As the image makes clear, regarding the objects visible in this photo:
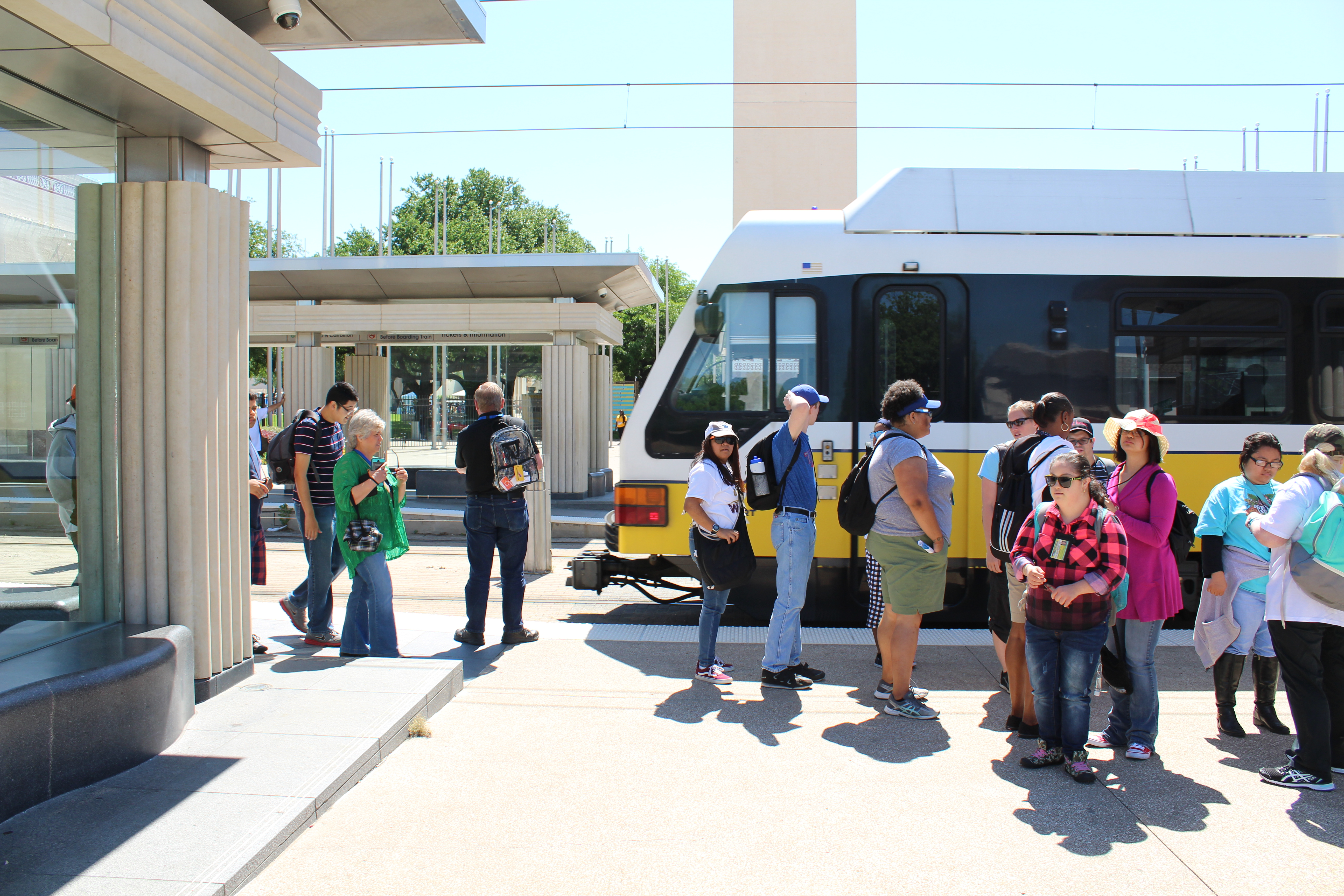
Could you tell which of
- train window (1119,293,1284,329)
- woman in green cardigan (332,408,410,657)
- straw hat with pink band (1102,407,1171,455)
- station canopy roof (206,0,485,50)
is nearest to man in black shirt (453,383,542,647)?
woman in green cardigan (332,408,410,657)

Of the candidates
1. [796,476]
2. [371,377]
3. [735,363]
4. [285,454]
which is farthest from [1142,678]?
[371,377]

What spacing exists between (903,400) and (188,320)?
3595 mm

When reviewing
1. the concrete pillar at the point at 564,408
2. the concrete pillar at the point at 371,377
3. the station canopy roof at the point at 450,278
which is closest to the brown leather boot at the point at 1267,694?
the station canopy roof at the point at 450,278

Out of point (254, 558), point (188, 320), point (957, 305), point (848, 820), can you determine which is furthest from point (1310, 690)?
point (254, 558)

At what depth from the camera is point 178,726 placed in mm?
4172

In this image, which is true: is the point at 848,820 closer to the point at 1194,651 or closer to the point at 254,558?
the point at 1194,651

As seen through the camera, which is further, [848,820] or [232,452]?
[232,452]

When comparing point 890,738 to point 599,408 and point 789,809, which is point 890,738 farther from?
point 599,408

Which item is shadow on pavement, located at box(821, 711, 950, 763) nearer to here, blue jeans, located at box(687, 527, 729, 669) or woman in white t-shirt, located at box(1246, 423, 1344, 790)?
blue jeans, located at box(687, 527, 729, 669)

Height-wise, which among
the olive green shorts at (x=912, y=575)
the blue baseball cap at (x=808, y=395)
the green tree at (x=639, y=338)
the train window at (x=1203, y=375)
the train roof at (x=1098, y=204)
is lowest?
the olive green shorts at (x=912, y=575)

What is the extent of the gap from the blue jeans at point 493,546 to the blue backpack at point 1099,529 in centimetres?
337

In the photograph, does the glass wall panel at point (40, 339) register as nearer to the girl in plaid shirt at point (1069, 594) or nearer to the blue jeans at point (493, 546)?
the blue jeans at point (493, 546)

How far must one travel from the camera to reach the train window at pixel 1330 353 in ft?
22.2

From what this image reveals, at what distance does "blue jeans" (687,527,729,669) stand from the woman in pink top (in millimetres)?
2125
